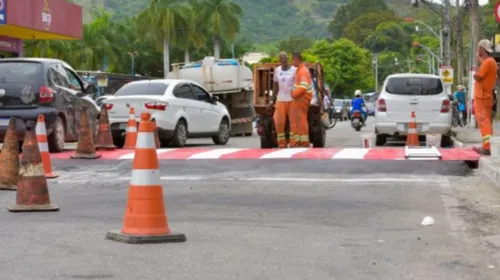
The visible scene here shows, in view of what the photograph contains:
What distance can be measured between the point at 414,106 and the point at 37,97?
8.82m

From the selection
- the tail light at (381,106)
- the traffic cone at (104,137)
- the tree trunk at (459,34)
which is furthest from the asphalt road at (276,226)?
the tree trunk at (459,34)

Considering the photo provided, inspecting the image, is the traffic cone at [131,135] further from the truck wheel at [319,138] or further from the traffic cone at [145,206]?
the traffic cone at [145,206]

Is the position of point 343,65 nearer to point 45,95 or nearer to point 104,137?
point 104,137

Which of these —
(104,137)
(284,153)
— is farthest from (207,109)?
(284,153)

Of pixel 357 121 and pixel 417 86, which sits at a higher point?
pixel 417 86

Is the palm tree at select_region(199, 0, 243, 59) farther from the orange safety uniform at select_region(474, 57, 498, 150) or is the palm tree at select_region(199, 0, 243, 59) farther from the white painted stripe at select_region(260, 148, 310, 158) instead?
the orange safety uniform at select_region(474, 57, 498, 150)

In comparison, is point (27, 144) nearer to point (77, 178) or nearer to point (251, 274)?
point (77, 178)

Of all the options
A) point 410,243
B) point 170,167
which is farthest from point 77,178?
point 410,243

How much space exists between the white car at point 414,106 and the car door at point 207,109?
12.4ft

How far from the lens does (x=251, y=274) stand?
22.0ft

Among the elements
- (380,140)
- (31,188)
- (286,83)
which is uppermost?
(286,83)

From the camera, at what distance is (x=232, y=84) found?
33.3 m

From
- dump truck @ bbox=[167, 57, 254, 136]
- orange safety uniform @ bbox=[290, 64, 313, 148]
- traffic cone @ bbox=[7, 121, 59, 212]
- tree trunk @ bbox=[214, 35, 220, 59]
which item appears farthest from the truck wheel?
tree trunk @ bbox=[214, 35, 220, 59]

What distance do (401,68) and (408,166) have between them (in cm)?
15582
